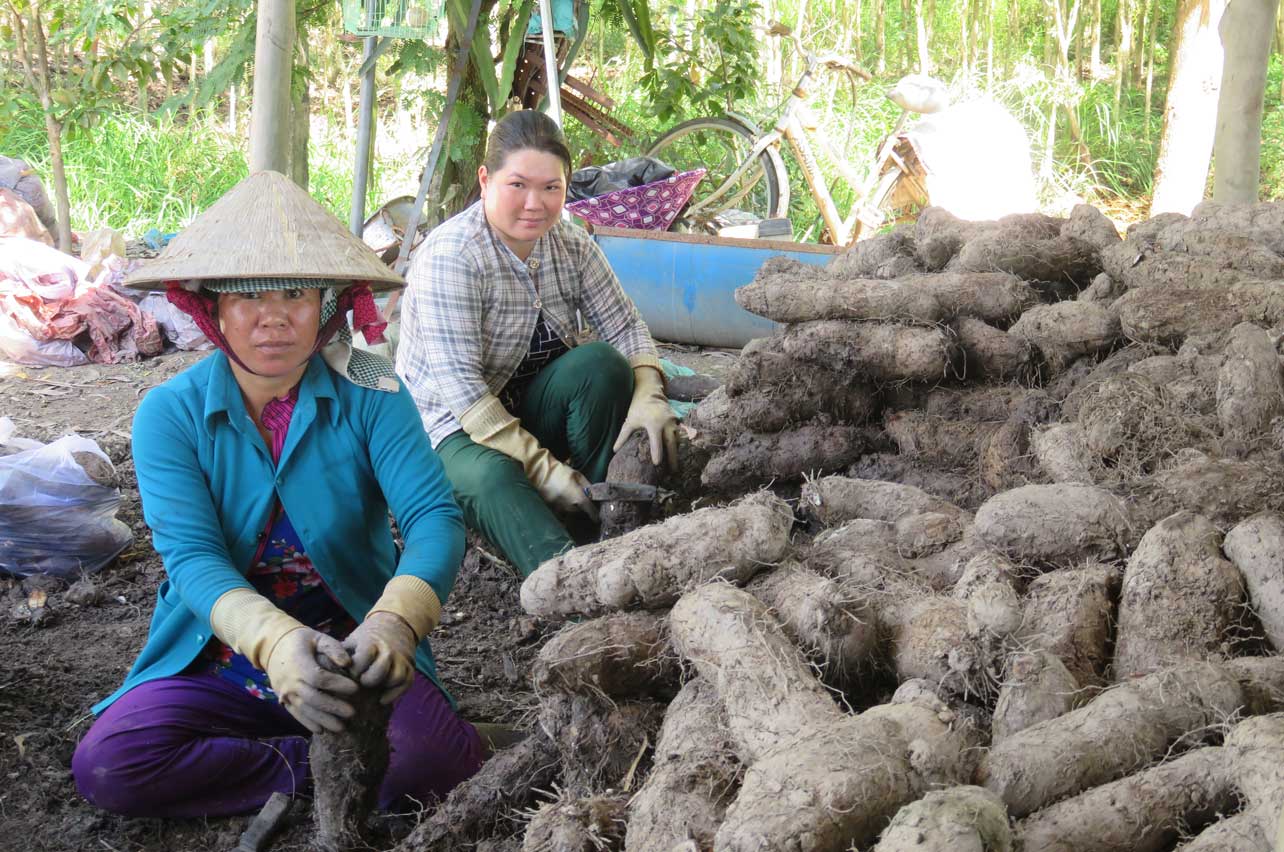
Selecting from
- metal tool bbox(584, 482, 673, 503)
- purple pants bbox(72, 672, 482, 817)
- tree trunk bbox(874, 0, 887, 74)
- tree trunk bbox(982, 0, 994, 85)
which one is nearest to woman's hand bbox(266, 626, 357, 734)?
purple pants bbox(72, 672, 482, 817)

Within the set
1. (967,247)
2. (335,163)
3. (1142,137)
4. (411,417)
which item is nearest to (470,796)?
(411,417)

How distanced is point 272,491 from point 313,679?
1.70ft

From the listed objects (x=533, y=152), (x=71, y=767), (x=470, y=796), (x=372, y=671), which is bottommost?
(x=71, y=767)

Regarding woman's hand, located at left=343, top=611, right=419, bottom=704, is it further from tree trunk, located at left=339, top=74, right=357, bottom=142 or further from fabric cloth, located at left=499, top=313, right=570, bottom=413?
tree trunk, located at left=339, top=74, right=357, bottom=142

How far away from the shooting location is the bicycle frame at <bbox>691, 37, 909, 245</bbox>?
749 cm

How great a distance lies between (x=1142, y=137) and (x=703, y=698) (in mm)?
10495

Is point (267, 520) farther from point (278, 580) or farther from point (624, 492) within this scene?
point (624, 492)

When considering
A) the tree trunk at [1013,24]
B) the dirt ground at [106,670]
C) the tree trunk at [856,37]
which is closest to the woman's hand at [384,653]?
the dirt ground at [106,670]

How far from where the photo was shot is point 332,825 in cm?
206

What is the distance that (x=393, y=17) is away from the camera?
15.3 ft

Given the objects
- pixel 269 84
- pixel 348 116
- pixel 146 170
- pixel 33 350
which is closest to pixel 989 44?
pixel 348 116

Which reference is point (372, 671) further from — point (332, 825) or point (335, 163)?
point (335, 163)

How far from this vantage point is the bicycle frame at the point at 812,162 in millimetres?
7492

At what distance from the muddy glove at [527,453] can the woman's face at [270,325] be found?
1089mm
